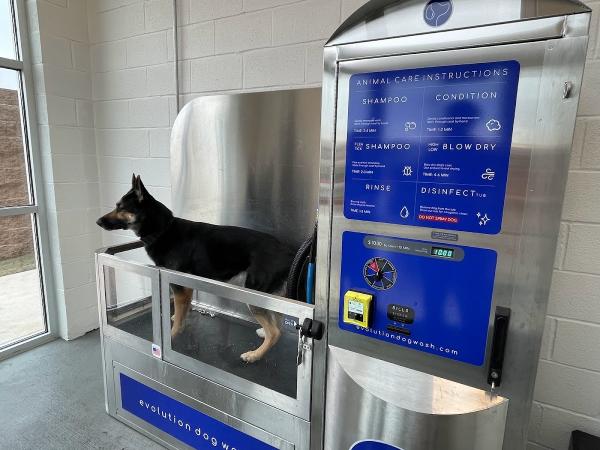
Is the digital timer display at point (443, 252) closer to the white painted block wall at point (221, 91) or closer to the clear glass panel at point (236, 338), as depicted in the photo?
the clear glass panel at point (236, 338)

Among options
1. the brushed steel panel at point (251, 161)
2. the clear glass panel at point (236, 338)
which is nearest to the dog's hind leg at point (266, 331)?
the clear glass panel at point (236, 338)

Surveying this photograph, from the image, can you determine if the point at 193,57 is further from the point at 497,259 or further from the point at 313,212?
the point at 497,259

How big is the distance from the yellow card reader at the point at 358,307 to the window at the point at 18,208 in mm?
2424

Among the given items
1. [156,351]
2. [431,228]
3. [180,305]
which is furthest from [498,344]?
[156,351]

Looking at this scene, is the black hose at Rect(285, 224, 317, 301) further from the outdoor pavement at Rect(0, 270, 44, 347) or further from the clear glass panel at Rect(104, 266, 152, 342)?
the outdoor pavement at Rect(0, 270, 44, 347)

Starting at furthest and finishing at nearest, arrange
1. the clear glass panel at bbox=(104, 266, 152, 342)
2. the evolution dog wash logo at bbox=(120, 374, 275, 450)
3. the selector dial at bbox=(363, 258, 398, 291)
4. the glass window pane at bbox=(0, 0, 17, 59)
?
1. the glass window pane at bbox=(0, 0, 17, 59)
2. the clear glass panel at bbox=(104, 266, 152, 342)
3. the evolution dog wash logo at bbox=(120, 374, 275, 450)
4. the selector dial at bbox=(363, 258, 398, 291)

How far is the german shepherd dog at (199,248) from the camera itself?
5.00 feet

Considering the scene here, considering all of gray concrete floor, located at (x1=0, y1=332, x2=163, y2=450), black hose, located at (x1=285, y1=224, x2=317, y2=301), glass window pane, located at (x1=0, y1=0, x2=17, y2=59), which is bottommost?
gray concrete floor, located at (x1=0, y1=332, x2=163, y2=450)

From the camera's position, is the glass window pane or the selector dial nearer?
the selector dial

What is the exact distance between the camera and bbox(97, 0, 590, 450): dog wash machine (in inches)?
29.1

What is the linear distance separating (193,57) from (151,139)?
587 millimetres

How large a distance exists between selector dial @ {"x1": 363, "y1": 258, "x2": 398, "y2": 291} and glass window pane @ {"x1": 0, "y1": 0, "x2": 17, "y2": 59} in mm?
2656

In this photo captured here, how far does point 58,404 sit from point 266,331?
1.47m

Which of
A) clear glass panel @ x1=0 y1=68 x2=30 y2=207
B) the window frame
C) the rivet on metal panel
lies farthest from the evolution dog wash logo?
clear glass panel @ x1=0 y1=68 x2=30 y2=207
